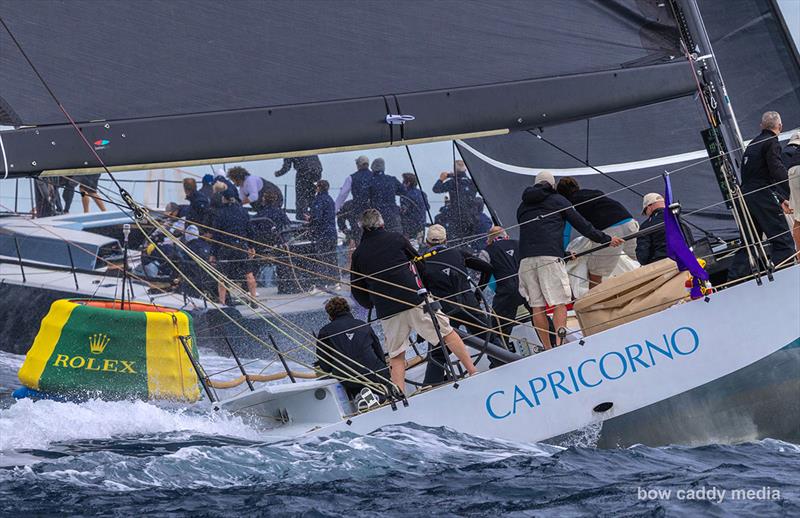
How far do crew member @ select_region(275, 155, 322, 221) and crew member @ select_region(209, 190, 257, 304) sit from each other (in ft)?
1.36

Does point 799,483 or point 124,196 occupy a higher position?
point 124,196

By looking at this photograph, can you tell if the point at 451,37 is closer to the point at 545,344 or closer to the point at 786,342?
the point at 545,344

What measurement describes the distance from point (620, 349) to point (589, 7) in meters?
2.21

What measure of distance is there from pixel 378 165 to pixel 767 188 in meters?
2.90

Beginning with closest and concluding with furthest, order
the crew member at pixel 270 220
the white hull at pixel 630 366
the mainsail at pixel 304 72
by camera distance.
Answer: the white hull at pixel 630 366 < the mainsail at pixel 304 72 < the crew member at pixel 270 220

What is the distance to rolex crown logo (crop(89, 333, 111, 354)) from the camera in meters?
6.91

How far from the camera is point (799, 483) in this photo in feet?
17.5

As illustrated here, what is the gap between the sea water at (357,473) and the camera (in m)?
5.12

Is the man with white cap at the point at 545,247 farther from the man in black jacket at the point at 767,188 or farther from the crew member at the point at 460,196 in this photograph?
the crew member at the point at 460,196

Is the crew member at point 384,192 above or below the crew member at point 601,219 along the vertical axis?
above

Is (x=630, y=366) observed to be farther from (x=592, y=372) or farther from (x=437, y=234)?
(x=437, y=234)

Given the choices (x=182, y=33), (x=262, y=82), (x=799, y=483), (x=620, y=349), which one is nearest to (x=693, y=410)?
(x=620, y=349)

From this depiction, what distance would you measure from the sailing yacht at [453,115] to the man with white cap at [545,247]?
48 centimetres

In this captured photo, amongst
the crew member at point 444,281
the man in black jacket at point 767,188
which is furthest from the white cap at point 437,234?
the man in black jacket at point 767,188
